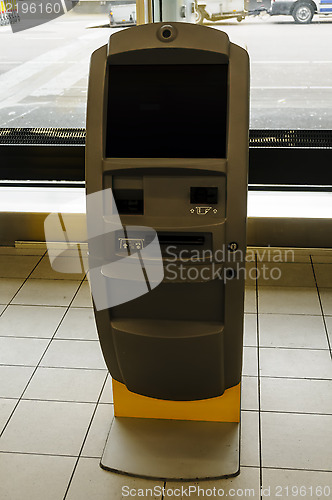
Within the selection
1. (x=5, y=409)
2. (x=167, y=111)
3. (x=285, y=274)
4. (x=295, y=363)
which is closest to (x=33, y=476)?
(x=5, y=409)

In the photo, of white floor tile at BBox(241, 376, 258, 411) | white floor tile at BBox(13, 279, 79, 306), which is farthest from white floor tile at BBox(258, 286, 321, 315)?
white floor tile at BBox(13, 279, 79, 306)

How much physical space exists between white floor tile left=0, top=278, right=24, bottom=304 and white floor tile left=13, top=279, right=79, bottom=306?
0.14ft

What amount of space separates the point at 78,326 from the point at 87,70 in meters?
2.01

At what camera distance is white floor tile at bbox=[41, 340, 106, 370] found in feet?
10.2

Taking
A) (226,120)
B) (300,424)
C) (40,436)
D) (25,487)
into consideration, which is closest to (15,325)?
(40,436)

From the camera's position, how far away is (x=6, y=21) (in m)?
4.39

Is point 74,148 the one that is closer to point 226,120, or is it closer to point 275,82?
point 275,82

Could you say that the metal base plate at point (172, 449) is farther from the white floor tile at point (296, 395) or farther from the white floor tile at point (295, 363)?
the white floor tile at point (295, 363)

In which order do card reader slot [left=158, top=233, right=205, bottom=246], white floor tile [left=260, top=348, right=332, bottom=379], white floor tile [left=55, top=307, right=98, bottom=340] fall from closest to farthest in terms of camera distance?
card reader slot [left=158, top=233, right=205, bottom=246], white floor tile [left=260, top=348, right=332, bottom=379], white floor tile [left=55, top=307, right=98, bottom=340]

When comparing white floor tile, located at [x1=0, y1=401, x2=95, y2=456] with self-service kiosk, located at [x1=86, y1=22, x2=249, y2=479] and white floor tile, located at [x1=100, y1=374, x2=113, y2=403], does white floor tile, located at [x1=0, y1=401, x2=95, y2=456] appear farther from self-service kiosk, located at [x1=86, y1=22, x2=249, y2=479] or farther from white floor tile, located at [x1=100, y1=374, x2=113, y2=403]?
self-service kiosk, located at [x1=86, y1=22, x2=249, y2=479]

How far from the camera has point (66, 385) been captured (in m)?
2.96

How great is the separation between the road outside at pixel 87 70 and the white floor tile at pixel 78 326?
1.59 meters

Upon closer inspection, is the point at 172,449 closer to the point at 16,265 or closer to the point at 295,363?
the point at 295,363

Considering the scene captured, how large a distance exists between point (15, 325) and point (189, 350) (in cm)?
155
